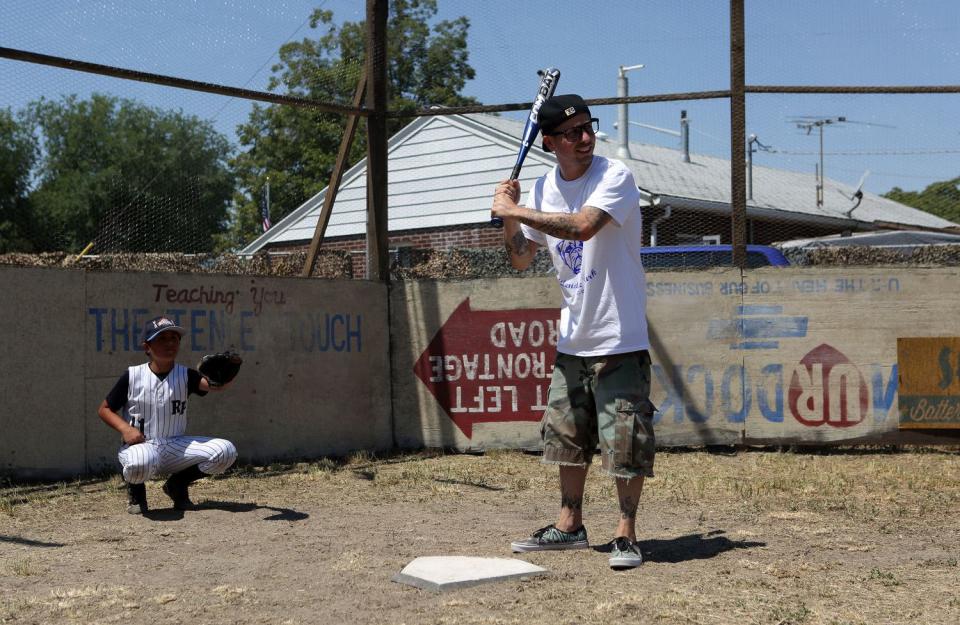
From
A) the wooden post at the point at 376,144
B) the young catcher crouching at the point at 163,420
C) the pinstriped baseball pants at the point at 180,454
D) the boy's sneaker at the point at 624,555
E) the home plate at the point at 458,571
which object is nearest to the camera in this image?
the home plate at the point at 458,571

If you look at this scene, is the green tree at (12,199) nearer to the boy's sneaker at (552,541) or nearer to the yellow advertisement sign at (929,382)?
the boy's sneaker at (552,541)

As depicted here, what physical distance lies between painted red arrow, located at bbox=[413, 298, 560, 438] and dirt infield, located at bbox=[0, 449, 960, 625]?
0.77 meters

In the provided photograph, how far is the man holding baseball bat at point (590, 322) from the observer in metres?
4.68

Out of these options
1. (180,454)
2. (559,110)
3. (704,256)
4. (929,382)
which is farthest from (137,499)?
(929,382)

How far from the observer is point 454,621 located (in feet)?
12.0

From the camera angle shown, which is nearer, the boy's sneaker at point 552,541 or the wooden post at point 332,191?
the boy's sneaker at point 552,541

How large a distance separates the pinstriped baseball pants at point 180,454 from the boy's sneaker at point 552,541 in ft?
6.57

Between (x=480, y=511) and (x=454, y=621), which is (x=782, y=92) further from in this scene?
(x=454, y=621)

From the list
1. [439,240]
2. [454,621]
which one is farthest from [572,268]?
[439,240]

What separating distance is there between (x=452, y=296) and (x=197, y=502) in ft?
10.1

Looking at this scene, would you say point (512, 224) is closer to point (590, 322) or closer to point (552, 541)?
point (590, 322)

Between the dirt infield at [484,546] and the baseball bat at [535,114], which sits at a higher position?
the baseball bat at [535,114]

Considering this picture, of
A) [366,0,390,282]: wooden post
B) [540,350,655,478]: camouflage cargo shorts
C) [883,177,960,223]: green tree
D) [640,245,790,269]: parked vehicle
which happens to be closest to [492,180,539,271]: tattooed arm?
[540,350,655,478]: camouflage cargo shorts

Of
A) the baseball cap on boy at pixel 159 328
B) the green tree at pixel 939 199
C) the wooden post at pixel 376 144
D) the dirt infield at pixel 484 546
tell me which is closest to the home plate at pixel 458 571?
the dirt infield at pixel 484 546
